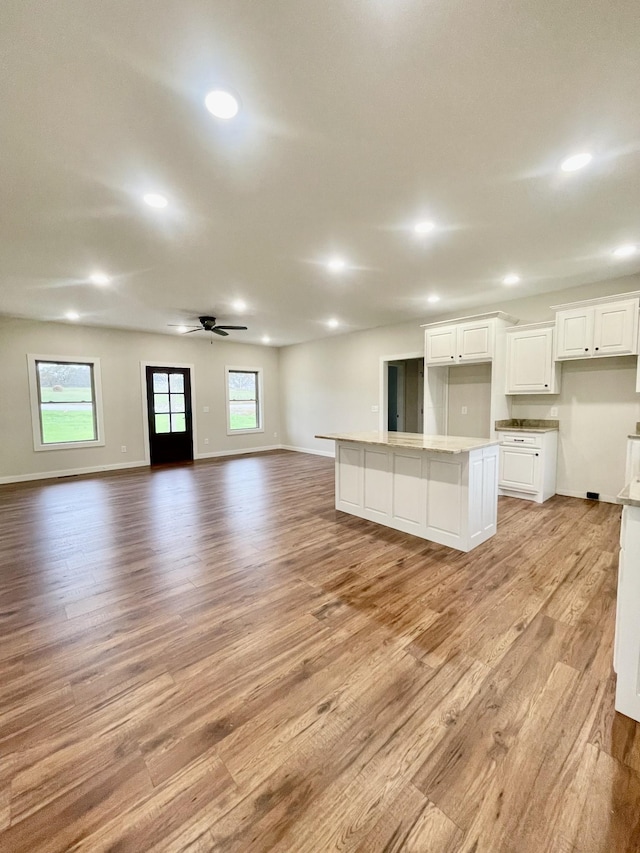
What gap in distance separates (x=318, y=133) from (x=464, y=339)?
381 centimetres

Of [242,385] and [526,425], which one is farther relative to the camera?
[242,385]

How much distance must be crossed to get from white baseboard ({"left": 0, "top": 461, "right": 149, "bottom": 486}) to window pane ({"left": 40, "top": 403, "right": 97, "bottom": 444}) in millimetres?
567

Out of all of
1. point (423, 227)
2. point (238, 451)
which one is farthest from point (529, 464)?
point (238, 451)

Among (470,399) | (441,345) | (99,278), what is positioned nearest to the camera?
(99,278)

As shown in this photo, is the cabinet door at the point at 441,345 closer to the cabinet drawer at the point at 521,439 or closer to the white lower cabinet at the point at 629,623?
the cabinet drawer at the point at 521,439

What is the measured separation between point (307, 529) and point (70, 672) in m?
2.22

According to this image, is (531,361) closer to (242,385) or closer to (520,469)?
(520,469)

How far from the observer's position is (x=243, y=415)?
A: 8977 millimetres

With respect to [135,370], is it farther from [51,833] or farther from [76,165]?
[51,833]

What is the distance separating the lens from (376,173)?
2256 mm

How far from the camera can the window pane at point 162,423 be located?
7.62 meters

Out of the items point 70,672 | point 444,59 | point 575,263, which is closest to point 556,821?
point 70,672

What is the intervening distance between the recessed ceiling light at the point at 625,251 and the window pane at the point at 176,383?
24.5 ft

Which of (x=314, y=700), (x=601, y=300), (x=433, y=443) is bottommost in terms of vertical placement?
(x=314, y=700)
